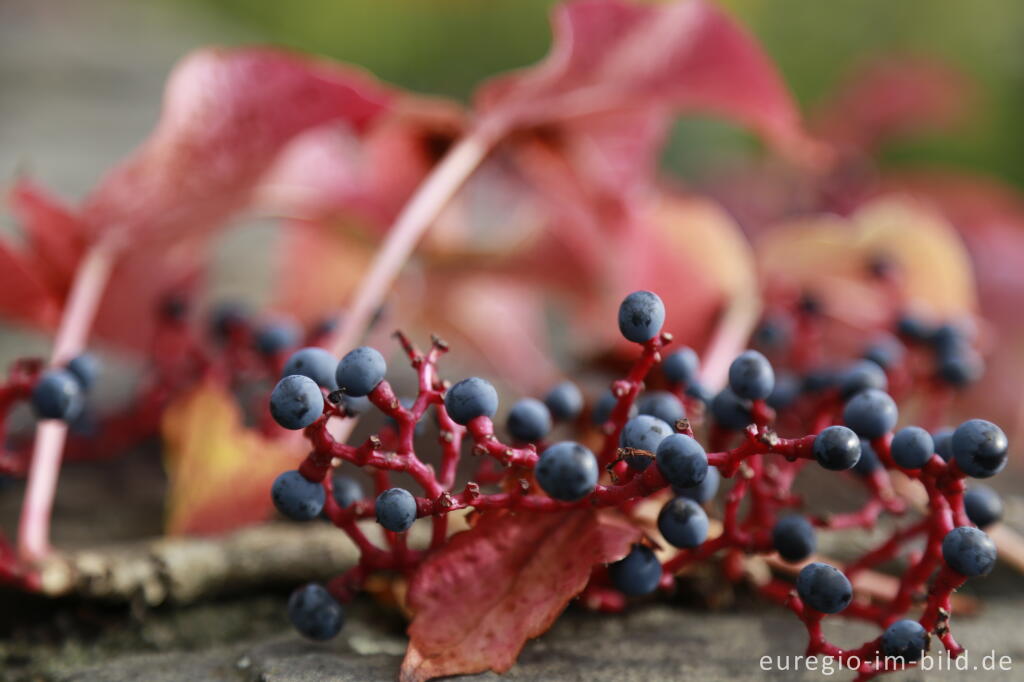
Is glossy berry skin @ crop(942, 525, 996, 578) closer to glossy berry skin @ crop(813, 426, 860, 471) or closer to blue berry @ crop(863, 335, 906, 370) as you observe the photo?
glossy berry skin @ crop(813, 426, 860, 471)

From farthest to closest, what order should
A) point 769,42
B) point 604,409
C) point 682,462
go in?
point 769,42 → point 604,409 → point 682,462

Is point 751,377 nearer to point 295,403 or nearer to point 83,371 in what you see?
point 295,403

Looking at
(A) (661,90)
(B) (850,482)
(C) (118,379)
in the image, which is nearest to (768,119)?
(A) (661,90)

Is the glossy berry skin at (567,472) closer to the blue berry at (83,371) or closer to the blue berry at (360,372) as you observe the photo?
the blue berry at (360,372)

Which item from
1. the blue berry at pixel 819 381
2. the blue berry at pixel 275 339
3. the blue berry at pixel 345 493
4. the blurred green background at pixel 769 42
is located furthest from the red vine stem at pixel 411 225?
the blurred green background at pixel 769 42

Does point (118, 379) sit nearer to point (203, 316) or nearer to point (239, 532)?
point (203, 316)

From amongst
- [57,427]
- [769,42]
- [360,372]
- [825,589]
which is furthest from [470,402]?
[769,42]
